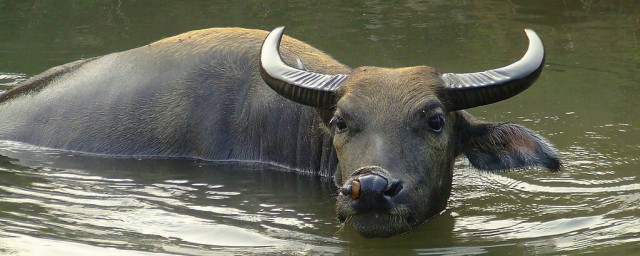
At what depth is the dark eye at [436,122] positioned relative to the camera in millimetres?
7023

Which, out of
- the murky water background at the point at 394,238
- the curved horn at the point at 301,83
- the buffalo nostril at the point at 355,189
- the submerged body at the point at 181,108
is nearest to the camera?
the buffalo nostril at the point at 355,189

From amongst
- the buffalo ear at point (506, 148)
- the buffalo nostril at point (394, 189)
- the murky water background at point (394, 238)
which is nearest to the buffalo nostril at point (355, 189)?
the buffalo nostril at point (394, 189)

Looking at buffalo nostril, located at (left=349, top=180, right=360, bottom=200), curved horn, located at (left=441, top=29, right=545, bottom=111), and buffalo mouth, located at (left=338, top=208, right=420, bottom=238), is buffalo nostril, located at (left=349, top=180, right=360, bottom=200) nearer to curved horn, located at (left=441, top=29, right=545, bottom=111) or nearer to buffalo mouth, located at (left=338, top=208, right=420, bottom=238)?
buffalo mouth, located at (left=338, top=208, right=420, bottom=238)

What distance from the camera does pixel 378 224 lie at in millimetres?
6395

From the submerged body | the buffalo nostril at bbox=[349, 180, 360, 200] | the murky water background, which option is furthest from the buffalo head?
the submerged body

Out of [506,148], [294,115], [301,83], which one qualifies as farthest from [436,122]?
[294,115]

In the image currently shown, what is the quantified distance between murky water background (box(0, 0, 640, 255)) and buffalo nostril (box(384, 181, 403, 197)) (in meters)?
0.58

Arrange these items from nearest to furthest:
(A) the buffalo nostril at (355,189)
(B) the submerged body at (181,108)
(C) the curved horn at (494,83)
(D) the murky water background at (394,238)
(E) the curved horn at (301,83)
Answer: (A) the buffalo nostril at (355,189) < (D) the murky water background at (394,238) < (C) the curved horn at (494,83) < (E) the curved horn at (301,83) < (B) the submerged body at (181,108)

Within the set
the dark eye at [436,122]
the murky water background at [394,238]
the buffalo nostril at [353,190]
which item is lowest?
the murky water background at [394,238]

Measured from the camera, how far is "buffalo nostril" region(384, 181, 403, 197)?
6.27 metres

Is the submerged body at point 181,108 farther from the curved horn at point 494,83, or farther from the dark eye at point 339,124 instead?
the curved horn at point 494,83

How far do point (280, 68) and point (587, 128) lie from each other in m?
3.60

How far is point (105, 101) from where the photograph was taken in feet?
30.4

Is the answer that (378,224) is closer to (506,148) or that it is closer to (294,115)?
(506,148)
